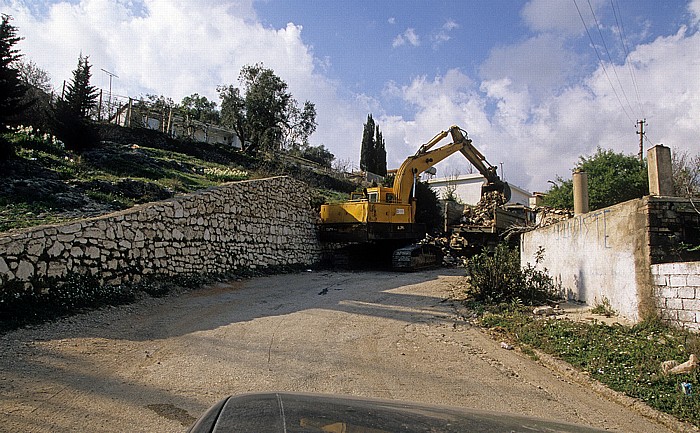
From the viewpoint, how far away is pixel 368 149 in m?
48.9

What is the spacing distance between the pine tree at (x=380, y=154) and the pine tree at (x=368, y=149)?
35 centimetres

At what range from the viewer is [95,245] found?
8.61 metres

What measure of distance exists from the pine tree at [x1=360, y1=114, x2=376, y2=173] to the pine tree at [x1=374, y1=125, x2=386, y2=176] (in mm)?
348

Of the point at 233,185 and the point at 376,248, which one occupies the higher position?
the point at 233,185

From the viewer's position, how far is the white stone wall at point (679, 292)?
590 centimetres

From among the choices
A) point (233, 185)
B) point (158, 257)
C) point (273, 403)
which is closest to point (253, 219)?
point (233, 185)

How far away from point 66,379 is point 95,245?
444 cm

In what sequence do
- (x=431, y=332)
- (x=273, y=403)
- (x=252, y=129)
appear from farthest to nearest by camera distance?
(x=252, y=129), (x=431, y=332), (x=273, y=403)

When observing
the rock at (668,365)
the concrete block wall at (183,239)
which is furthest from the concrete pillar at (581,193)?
the concrete block wall at (183,239)

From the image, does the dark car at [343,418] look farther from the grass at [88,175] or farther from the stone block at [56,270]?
the grass at [88,175]

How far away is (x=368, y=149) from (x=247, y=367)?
4458 cm

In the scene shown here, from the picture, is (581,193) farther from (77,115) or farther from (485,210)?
(77,115)

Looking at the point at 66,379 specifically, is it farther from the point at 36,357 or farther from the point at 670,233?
the point at 670,233

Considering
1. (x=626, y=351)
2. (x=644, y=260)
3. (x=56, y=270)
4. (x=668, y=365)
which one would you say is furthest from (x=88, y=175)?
(x=668, y=365)
